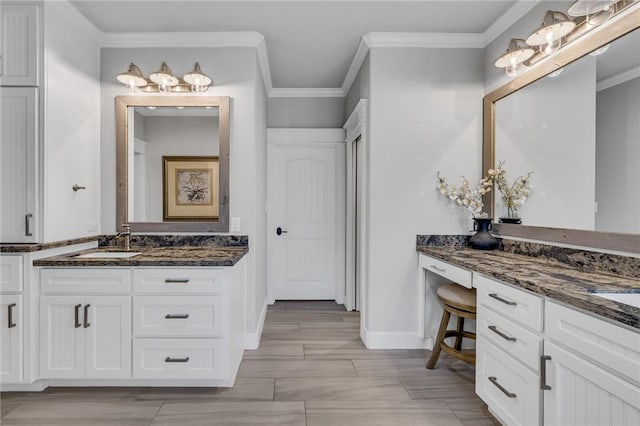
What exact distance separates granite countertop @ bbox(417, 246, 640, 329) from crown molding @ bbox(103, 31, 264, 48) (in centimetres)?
228

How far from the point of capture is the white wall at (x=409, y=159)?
2799mm

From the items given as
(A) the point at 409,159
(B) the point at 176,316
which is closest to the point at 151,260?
(B) the point at 176,316

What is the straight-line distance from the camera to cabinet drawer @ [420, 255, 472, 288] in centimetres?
210

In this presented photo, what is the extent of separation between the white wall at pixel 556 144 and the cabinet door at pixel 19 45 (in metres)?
3.28

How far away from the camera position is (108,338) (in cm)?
209

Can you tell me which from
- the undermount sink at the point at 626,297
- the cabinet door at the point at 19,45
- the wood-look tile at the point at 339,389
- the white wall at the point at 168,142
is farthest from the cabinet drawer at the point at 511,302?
the cabinet door at the point at 19,45

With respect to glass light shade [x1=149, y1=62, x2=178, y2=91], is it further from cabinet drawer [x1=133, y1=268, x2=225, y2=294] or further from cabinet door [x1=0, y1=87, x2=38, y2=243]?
cabinet drawer [x1=133, y1=268, x2=225, y2=294]

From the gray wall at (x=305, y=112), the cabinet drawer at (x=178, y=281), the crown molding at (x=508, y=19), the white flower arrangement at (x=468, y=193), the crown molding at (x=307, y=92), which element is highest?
the crown molding at (x=508, y=19)

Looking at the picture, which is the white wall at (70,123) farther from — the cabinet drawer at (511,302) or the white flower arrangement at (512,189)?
the white flower arrangement at (512,189)

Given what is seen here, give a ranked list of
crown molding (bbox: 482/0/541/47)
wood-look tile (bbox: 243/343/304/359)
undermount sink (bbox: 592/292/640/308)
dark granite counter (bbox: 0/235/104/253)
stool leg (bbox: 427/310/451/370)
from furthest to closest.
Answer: wood-look tile (bbox: 243/343/304/359) < stool leg (bbox: 427/310/451/370) < crown molding (bbox: 482/0/541/47) < dark granite counter (bbox: 0/235/104/253) < undermount sink (bbox: 592/292/640/308)

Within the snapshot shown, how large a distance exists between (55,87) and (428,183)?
2800 millimetres

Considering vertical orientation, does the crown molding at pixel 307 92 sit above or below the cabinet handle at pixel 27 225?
above

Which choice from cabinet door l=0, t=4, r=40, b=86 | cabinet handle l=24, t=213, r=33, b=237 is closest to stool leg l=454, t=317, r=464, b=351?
cabinet handle l=24, t=213, r=33, b=237

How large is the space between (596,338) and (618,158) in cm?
105
